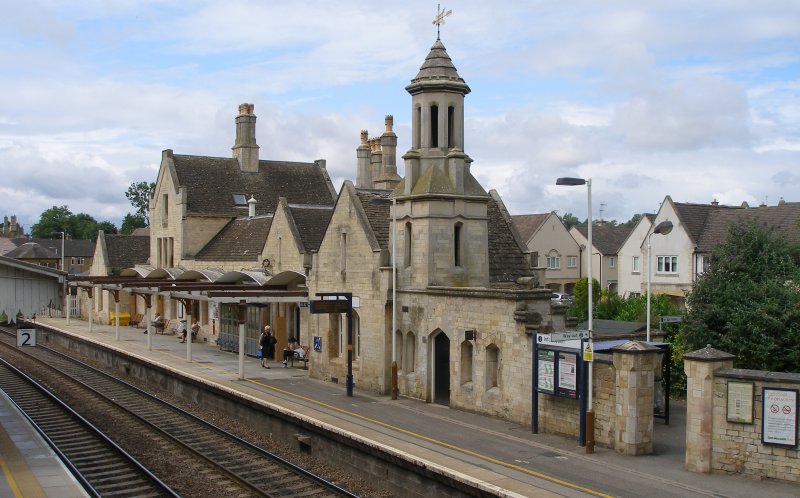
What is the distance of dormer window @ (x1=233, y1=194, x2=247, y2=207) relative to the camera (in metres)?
46.5

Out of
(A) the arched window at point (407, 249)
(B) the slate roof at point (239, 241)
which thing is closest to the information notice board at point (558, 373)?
(A) the arched window at point (407, 249)

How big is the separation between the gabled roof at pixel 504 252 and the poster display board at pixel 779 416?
37.1 ft

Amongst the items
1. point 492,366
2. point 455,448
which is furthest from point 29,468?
point 492,366

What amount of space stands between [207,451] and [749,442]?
1202 cm

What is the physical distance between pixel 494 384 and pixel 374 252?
19.5 ft

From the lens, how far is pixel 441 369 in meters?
24.1

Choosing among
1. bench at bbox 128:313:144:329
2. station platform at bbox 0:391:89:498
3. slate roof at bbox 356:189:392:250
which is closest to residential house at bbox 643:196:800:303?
slate roof at bbox 356:189:392:250

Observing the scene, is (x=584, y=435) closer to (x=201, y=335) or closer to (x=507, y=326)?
(x=507, y=326)

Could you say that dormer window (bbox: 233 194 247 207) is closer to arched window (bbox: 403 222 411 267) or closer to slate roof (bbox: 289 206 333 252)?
slate roof (bbox: 289 206 333 252)

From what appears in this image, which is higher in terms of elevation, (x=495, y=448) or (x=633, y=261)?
(x=633, y=261)

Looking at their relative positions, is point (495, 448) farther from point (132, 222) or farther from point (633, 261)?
point (132, 222)

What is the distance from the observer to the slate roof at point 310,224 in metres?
32.7

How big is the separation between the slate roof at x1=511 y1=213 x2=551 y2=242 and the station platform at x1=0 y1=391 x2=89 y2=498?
1939 inches

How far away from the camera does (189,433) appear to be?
71.8 ft
